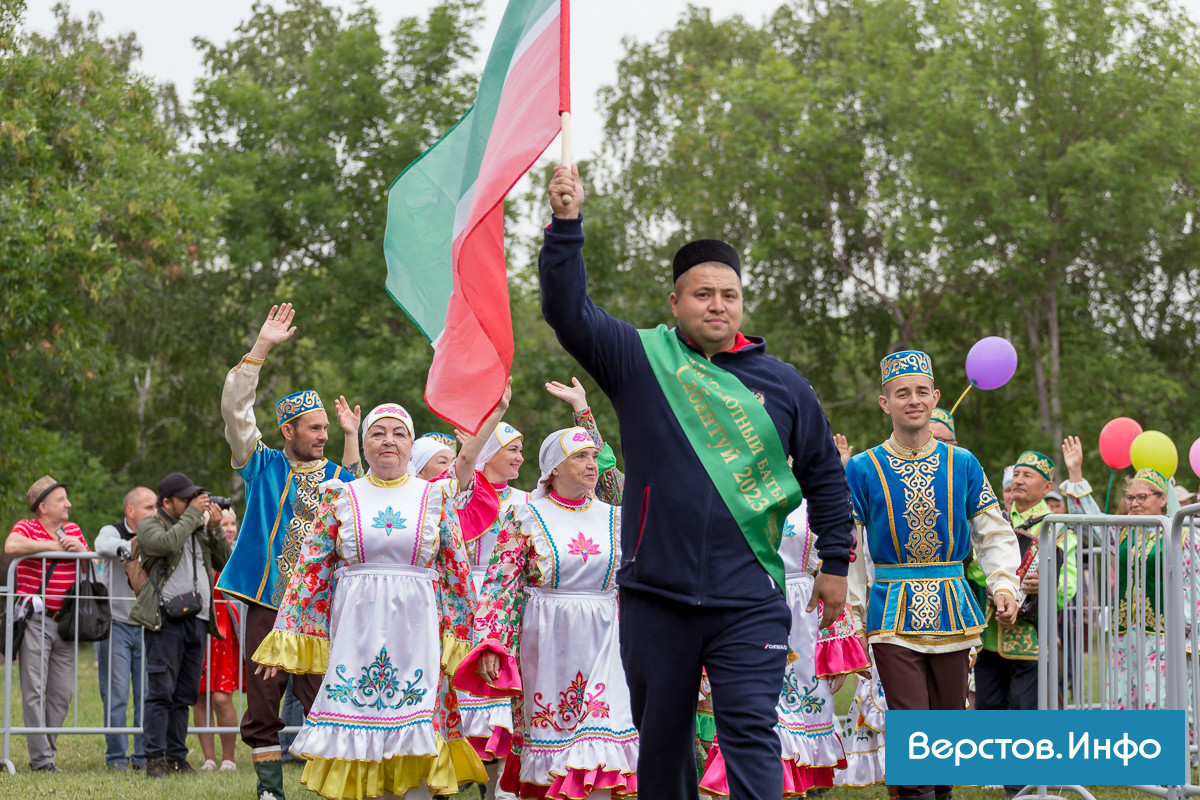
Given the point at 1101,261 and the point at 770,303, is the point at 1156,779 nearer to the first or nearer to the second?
the point at 1101,261

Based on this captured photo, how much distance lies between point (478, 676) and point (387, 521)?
40.6 inches

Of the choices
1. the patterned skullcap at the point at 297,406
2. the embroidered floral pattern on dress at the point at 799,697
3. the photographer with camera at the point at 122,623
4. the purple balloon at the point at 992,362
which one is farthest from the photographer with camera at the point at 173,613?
the purple balloon at the point at 992,362

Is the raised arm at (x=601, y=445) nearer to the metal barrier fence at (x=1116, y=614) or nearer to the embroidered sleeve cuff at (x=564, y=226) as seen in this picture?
the metal barrier fence at (x=1116, y=614)

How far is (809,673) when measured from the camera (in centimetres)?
779

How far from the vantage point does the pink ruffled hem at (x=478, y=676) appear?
6.26 meters

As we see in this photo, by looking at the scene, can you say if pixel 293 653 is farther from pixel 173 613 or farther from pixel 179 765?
pixel 179 765

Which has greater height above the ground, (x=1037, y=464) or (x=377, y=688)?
(x=1037, y=464)

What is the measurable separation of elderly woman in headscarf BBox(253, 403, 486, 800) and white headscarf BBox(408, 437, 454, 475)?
190 centimetres

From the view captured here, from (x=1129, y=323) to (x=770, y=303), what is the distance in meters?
7.88

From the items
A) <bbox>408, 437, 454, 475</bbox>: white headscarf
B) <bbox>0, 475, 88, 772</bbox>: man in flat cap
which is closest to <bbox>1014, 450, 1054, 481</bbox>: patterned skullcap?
<bbox>408, 437, 454, 475</bbox>: white headscarf

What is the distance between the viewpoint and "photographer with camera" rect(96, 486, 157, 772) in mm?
10258

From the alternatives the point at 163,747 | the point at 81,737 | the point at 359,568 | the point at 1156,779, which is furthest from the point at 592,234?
the point at 1156,779

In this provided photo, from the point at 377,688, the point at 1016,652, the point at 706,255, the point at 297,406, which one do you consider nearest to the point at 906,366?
the point at 1016,652

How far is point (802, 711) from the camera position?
7.73m
